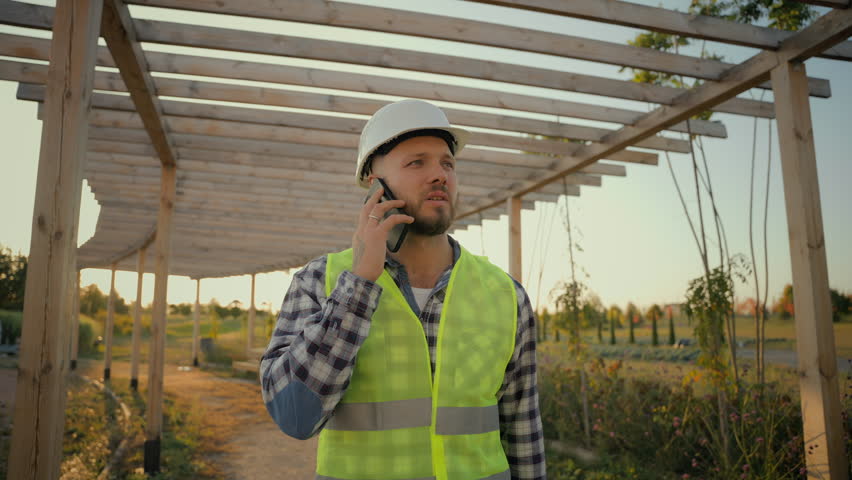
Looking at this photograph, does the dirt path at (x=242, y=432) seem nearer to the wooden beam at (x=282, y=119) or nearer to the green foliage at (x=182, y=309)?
the wooden beam at (x=282, y=119)

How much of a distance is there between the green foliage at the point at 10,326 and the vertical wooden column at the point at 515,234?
24.8ft

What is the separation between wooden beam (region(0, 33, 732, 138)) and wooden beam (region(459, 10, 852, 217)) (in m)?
0.26

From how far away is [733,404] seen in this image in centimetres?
602

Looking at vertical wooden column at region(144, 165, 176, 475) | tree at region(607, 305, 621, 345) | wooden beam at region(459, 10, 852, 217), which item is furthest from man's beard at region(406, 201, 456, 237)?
tree at region(607, 305, 621, 345)

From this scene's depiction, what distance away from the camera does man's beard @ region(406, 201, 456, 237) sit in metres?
2.03

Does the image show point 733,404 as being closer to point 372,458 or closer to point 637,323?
point 637,323

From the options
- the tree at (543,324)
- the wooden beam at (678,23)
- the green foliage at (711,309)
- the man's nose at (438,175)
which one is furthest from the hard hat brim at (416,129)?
the tree at (543,324)

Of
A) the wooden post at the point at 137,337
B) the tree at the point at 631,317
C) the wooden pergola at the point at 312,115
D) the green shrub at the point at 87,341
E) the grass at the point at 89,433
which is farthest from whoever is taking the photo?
the green shrub at the point at 87,341

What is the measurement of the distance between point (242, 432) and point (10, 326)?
13.1 ft

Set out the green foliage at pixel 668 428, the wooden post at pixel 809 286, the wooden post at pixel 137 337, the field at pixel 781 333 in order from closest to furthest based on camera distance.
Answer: the wooden post at pixel 809 286 < the green foliage at pixel 668 428 < the field at pixel 781 333 < the wooden post at pixel 137 337

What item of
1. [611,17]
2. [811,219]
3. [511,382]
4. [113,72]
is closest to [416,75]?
[611,17]

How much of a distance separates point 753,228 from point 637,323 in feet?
13.2

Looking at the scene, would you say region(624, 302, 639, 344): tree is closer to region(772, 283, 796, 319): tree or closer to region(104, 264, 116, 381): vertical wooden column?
region(772, 283, 796, 319): tree

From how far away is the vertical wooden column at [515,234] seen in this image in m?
8.41
